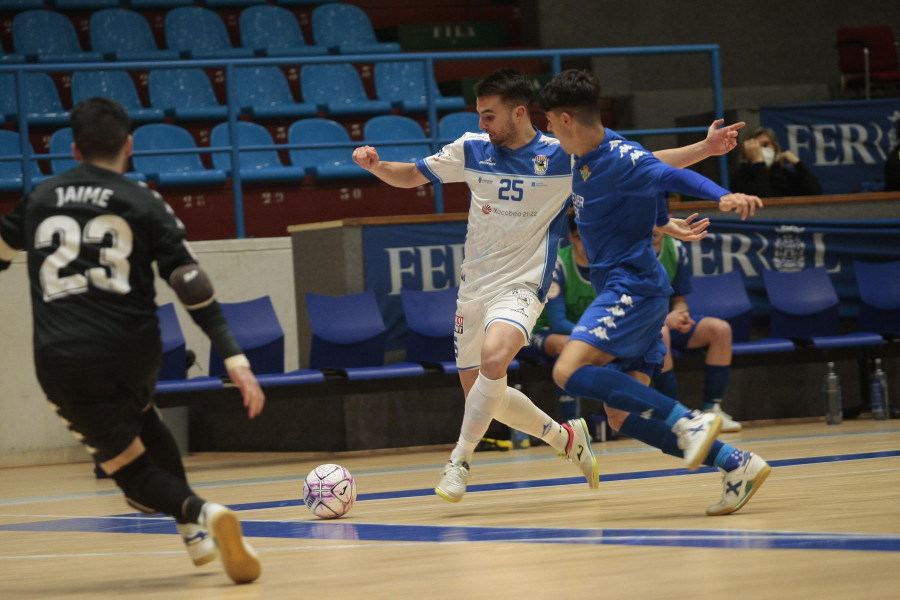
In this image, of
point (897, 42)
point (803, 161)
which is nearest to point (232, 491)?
point (803, 161)

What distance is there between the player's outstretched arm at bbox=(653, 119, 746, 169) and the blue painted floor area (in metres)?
1.68

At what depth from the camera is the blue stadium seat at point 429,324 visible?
10203 mm

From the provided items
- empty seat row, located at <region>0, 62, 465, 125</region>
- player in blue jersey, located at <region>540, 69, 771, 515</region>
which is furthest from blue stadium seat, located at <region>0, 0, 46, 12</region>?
player in blue jersey, located at <region>540, 69, 771, 515</region>

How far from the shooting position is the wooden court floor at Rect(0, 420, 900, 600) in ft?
11.4

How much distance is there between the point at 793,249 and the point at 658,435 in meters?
6.59

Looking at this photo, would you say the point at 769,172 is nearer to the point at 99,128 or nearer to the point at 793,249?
the point at 793,249

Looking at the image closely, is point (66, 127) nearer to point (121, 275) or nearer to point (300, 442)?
point (300, 442)

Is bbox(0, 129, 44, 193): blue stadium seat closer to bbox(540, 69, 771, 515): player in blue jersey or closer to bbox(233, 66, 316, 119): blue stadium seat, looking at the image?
bbox(233, 66, 316, 119): blue stadium seat

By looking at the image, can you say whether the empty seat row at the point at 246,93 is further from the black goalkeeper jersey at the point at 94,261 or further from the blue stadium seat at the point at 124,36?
the black goalkeeper jersey at the point at 94,261

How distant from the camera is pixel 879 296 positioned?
1121cm

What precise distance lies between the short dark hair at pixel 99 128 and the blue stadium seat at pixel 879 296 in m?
8.41

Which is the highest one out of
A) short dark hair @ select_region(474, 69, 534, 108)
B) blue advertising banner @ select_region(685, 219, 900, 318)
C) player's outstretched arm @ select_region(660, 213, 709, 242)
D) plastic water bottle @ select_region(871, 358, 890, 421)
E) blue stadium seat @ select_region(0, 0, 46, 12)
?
blue stadium seat @ select_region(0, 0, 46, 12)

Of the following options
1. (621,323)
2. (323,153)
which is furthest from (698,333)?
(621,323)

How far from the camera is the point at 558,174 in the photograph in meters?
6.29
